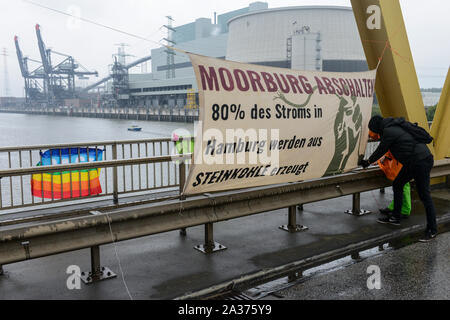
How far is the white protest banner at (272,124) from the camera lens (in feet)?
15.7

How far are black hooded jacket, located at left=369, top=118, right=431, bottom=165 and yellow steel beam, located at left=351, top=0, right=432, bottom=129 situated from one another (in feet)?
7.70

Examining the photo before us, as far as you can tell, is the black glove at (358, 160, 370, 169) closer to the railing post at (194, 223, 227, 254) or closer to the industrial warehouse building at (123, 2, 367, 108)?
the railing post at (194, 223, 227, 254)

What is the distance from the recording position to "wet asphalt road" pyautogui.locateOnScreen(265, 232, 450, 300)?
418cm

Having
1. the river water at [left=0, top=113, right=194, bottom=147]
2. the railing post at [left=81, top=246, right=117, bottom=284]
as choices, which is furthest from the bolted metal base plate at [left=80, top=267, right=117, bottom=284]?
the river water at [left=0, top=113, right=194, bottom=147]

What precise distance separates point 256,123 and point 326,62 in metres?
87.4

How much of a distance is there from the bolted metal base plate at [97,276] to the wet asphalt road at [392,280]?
1802mm

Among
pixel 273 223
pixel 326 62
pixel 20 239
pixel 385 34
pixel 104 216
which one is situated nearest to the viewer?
pixel 20 239

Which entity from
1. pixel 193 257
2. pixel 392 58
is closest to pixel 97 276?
pixel 193 257

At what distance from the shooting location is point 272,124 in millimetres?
5387

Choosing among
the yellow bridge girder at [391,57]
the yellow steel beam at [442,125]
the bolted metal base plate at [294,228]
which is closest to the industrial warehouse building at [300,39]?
the yellow steel beam at [442,125]

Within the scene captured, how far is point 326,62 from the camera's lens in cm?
8750

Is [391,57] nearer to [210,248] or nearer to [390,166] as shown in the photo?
[390,166]
